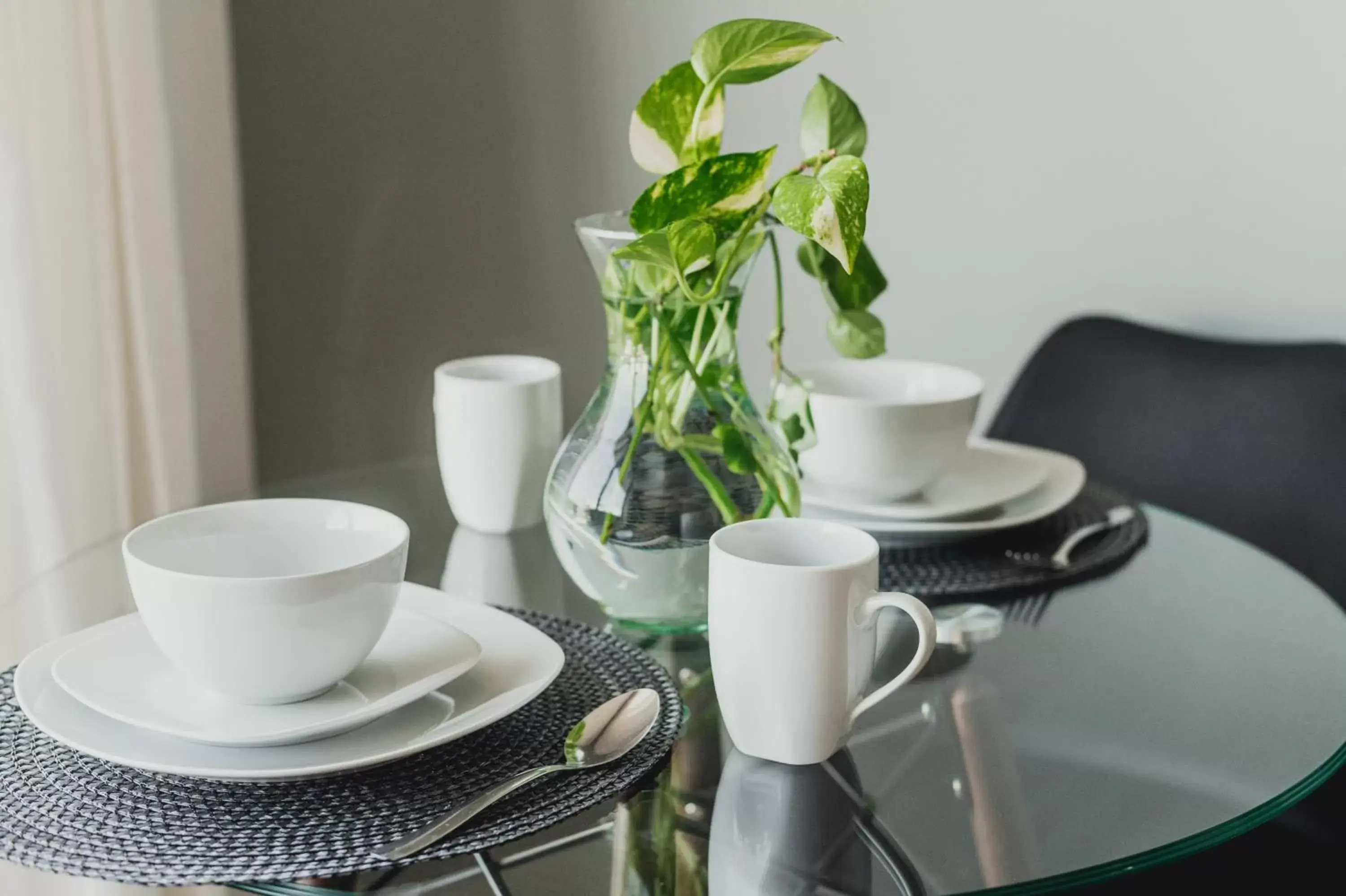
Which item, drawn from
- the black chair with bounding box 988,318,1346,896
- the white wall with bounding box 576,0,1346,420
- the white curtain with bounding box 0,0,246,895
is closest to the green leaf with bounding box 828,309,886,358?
the black chair with bounding box 988,318,1346,896

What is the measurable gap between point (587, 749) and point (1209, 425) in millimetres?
975

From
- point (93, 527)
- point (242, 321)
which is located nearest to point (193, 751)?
point (93, 527)

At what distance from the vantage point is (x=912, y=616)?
2.31 feet

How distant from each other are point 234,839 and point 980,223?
1.38m

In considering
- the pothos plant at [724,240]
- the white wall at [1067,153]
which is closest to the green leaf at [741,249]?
the pothos plant at [724,240]

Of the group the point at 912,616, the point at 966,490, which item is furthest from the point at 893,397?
the point at 912,616

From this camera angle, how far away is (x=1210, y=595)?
3.29 ft

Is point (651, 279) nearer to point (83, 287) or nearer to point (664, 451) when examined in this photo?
point (664, 451)

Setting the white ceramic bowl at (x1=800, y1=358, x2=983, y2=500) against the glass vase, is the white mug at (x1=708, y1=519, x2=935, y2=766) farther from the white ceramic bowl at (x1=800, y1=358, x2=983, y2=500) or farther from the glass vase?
the white ceramic bowl at (x1=800, y1=358, x2=983, y2=500)

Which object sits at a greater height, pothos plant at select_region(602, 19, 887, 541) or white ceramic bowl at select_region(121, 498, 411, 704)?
pothos plant at select_region(602, 19, 887, 541)

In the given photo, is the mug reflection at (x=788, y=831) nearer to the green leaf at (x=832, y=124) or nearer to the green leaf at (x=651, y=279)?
the green leaf at (x=651, y=279)

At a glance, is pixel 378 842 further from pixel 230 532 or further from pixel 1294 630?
pixel 1294 630

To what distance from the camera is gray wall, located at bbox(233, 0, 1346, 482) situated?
1631 millimetres

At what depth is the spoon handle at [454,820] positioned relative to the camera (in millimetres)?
599
